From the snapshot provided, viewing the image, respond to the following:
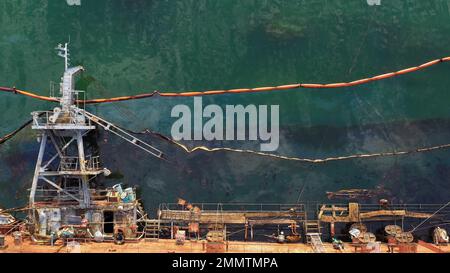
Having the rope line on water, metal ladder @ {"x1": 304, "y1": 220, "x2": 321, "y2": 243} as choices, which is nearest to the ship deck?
metal ladder @ {"x1": 304, "y1": 220, "x2": 321, "y2": 243}

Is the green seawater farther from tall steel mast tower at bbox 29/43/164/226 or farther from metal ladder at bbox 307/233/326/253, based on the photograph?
metal ladder at bbox 307/233/326/253

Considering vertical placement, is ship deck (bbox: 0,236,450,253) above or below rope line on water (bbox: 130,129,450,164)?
below

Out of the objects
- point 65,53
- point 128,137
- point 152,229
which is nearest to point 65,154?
point 128,137

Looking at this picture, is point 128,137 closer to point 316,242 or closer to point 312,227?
point 312,227

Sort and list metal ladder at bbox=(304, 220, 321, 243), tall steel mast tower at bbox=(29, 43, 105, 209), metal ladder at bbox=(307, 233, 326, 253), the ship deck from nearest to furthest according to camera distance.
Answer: the ship deck, metal ladder at bbox=(307, 233, 326, 253), tall steel mast tower at bbox=(29, 43, 105, 209), metal ladder at bbox=(304, 220, 321, 243)
